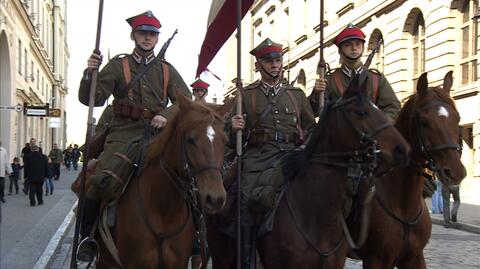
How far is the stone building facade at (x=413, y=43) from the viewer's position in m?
23.0

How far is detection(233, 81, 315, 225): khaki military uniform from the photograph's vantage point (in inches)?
234

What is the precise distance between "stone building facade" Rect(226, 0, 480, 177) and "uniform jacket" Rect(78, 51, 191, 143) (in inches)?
472

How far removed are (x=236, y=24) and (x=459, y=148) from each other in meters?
2.70

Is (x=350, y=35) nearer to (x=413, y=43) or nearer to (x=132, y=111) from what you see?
(x=132, y=111)

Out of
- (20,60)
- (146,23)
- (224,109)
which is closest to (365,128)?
(224,109)

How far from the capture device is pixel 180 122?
4785mm

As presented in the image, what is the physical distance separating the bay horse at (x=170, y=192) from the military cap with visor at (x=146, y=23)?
4.40ft

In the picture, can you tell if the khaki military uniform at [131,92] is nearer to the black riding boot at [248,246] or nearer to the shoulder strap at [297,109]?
the shoulder strap at [297,109]

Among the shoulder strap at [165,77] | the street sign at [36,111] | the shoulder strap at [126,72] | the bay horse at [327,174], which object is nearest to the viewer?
the bay horse at [327,174]

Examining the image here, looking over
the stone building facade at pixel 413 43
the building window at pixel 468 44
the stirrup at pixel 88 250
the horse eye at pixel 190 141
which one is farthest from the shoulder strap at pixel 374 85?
the building window at pixel 468 44

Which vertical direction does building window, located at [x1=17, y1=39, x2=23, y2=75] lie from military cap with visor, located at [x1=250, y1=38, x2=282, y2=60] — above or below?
above

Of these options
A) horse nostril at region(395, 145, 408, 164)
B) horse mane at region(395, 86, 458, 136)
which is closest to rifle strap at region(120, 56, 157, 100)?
horse mane at region(395, 86, 458, 136)

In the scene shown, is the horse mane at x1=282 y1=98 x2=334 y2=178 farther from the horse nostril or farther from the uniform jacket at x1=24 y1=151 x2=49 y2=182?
the uniform jacket at x1=24 y1=151 x2=49 y2=182

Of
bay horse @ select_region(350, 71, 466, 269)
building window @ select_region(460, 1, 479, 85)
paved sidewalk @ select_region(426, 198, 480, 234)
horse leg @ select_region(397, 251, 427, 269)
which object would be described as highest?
building window @ select_region(460, 1, 479, 85)
